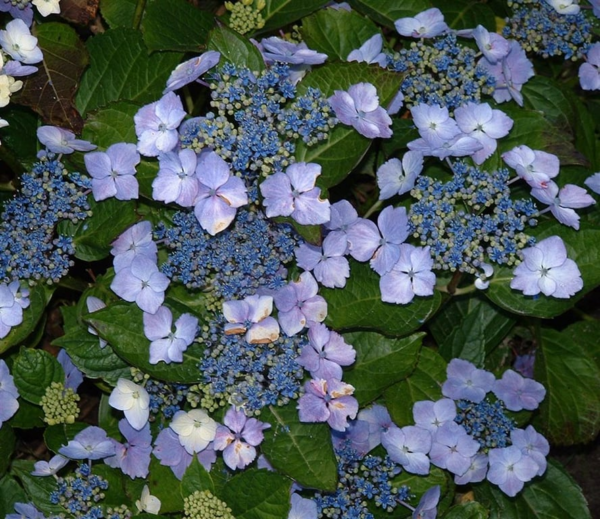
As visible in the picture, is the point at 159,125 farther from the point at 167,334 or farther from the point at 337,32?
the point at 337,32

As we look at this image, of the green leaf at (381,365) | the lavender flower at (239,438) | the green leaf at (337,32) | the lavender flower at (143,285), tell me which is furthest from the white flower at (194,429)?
the green leaf at (337,32)

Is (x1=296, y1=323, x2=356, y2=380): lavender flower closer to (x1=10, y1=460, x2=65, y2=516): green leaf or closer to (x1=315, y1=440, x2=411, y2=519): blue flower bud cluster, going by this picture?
(x1=315, y1=440, x2=411, y2=519): blue flower bud cluster

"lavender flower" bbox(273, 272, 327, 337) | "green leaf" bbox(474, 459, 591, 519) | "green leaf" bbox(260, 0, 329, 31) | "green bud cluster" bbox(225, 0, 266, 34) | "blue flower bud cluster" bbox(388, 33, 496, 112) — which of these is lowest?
"green leaf" bbox(474, 459, 591, 519)

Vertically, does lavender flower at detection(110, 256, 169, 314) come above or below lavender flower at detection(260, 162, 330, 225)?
below

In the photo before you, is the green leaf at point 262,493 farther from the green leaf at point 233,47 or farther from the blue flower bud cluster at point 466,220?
the green leaf at point 233,47

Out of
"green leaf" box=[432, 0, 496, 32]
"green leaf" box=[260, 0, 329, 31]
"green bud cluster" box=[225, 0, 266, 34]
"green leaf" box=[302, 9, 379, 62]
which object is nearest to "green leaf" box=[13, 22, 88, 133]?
"green bud cluster" box=[225, 0, 266, 34]
